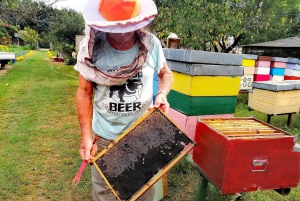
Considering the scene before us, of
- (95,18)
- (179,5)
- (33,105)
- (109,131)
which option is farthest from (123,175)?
(179,5)

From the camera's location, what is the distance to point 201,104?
2488mm

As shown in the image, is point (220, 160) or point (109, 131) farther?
point (109, 131)

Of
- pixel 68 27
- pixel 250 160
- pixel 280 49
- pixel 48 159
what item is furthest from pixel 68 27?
pixel 250 160

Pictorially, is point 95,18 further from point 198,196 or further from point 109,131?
Answer: point 198,196

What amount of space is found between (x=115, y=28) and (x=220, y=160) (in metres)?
0.81

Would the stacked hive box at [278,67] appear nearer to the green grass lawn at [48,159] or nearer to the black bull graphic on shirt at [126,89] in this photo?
the green grass lawn at [48,159]

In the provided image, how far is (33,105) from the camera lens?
18.2 feet

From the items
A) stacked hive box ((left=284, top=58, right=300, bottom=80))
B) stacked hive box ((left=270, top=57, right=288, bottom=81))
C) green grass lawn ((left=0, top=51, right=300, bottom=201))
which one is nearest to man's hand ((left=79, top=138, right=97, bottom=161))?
green grass lawn ((left=0, top=51, right=300, bottom=201))

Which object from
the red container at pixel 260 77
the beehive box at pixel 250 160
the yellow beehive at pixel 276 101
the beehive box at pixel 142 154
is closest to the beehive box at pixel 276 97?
the yellow beehive at pixel 276 101

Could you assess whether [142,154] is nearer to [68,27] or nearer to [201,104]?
[201,104]

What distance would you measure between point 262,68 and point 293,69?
0.93 meters

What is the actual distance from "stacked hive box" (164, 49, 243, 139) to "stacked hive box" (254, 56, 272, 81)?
3464 millimetres

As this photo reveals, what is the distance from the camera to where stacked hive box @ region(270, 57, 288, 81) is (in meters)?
5.94

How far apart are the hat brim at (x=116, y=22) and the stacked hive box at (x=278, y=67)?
18.1ft
